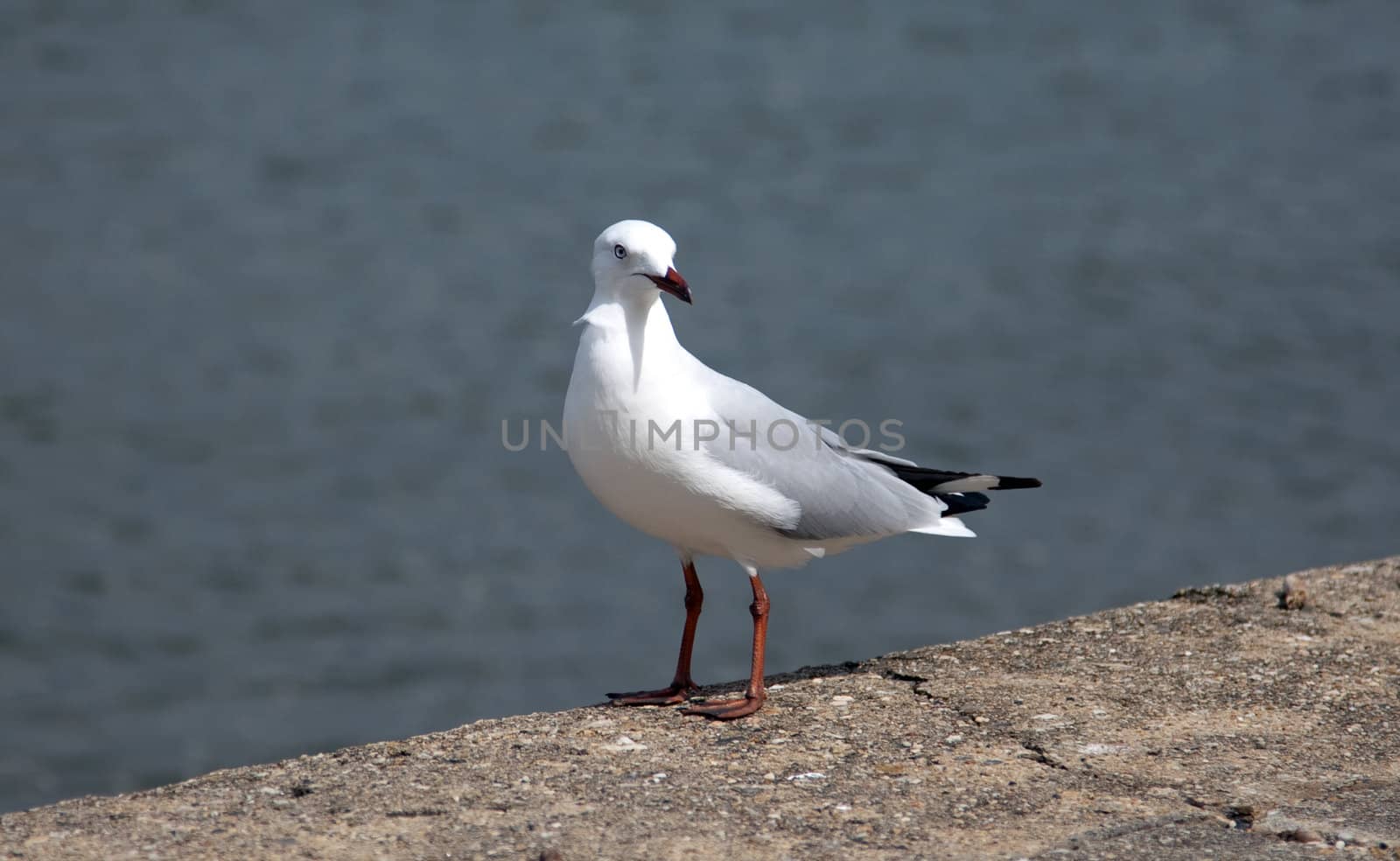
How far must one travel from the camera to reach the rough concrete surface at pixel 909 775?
3316mm

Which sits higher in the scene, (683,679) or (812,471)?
(812,471)

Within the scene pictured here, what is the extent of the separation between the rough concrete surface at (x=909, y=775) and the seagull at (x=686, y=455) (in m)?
0.38

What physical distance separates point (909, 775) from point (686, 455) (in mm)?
1034

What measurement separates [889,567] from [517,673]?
2.75 meters

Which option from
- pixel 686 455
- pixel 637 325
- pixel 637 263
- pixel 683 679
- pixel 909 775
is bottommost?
pixel 909 775

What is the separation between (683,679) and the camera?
177 inches

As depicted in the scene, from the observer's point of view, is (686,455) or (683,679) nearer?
(686,455)

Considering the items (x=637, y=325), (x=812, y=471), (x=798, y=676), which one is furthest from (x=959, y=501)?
(x=637, y=325)

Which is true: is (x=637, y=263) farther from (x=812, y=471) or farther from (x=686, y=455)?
(x=812, y=471)

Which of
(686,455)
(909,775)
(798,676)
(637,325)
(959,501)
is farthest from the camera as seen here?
(959,501)

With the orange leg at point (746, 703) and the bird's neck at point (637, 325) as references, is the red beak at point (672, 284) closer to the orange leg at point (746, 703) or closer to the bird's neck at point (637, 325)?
the bird's neck at point (637, 325)

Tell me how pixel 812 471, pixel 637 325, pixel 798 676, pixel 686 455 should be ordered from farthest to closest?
1. pixel 798 676
2. pixel 812 471
3. pixel 637 325
4. pixel 686 455

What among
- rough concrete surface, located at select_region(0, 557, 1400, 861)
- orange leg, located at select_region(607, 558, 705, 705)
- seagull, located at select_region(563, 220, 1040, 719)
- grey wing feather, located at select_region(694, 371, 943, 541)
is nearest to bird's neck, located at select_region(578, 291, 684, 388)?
seagull, located at select_region(563, 220, 1040, 719)

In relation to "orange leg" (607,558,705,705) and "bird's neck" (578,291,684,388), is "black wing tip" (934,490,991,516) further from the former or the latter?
"bird's neck" (578,291,684,388)
